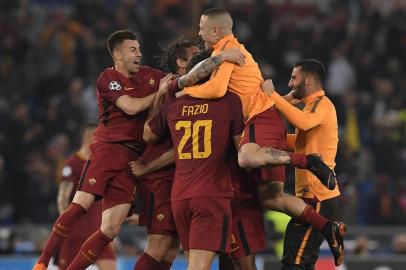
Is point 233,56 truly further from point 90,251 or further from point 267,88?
point 90,251

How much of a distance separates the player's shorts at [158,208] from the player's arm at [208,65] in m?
1.07

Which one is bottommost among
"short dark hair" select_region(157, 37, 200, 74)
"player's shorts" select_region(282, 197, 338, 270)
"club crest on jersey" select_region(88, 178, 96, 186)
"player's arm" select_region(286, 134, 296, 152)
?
A: "player's shorts" select_region(282, 197, 338, 270)

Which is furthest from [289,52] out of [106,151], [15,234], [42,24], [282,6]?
[106,151]

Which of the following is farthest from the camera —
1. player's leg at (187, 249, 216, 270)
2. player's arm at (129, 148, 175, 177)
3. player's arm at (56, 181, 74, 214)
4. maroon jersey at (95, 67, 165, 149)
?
player's arm at (56, 181, 74, 214)

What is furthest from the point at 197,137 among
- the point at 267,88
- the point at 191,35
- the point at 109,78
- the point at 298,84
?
the point at 191,35

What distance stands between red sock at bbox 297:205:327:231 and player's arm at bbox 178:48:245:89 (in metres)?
1.25

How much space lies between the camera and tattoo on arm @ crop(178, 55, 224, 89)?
820cm

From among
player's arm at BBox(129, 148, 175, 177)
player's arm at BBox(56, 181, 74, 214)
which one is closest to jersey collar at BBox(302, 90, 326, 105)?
player's arm at BBox(129, 148, 175, 177)

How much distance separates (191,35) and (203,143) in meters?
8.21

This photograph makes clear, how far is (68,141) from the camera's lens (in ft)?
50.9

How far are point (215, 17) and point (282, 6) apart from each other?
35.5 ft

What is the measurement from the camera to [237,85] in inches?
330

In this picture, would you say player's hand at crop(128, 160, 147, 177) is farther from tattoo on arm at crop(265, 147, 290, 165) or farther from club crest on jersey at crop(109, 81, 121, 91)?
tattoo on arm at crop(265, 147, 290, 165)

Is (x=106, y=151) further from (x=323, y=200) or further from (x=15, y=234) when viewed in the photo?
(x=15, y=234)
